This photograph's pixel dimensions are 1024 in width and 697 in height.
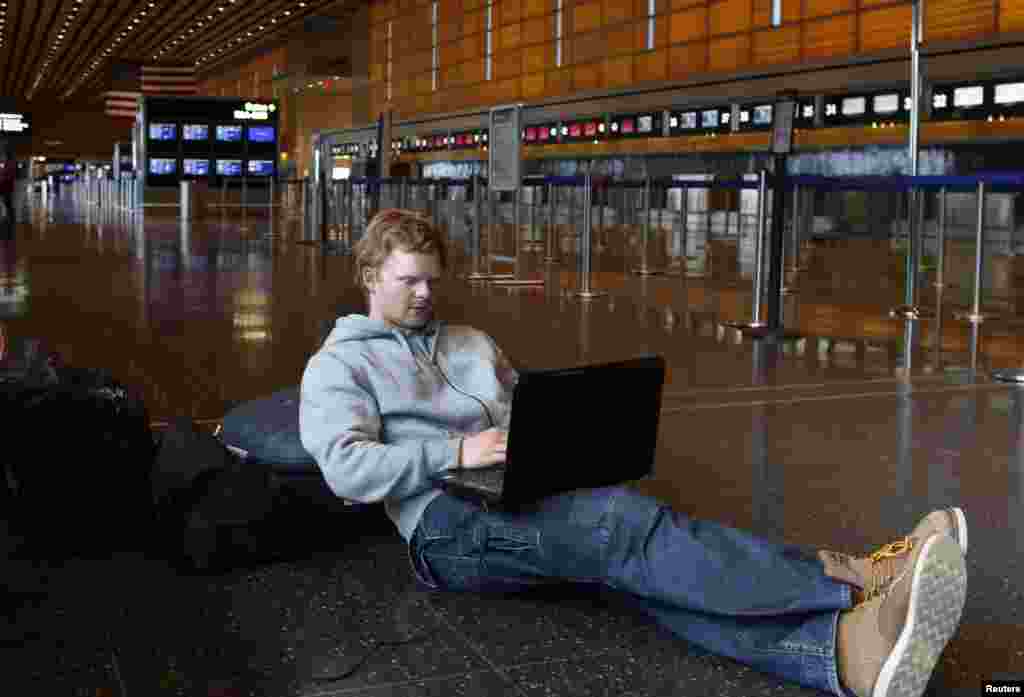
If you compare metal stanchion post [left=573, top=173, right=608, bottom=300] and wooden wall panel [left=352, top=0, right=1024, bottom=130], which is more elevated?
wooden wall panel [left=352, top=0, right=1024, bottom=130]

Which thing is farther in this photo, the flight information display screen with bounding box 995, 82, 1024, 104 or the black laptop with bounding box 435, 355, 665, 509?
the flight information display screen with bounding box 995, 82, 1024, 104

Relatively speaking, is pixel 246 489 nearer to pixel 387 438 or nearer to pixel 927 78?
pixel 387 438

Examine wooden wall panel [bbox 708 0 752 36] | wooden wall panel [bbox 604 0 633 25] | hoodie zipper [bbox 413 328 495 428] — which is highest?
wooden wall panel [bbox 604 0 633 25]

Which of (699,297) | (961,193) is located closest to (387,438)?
(699,297)

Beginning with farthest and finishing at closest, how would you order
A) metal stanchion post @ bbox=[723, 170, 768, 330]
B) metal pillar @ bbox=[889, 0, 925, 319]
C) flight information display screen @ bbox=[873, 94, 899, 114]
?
flight information display screen @ bbox=[873, 94, 899, 114] → metal pillar @ bbox=[889, 0, 925, 319] → metal stanchion post @ bbox=[723, 170, 768, 330]

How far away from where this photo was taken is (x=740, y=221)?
23047mm

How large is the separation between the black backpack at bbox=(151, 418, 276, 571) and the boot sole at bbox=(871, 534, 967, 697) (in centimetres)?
147

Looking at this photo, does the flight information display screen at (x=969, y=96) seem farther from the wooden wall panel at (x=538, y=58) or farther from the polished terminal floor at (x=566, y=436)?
the wooden wall panel at (x=538, y=58)

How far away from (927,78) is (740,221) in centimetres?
484

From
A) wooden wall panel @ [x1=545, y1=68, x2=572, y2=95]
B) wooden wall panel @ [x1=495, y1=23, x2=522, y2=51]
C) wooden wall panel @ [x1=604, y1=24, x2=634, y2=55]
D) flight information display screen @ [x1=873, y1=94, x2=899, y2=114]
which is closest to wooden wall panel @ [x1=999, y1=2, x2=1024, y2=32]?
flight information display screen @ [x1=873, y1=94, x2=899, y2=114]

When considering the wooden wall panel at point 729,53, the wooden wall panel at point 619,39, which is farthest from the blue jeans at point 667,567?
the wooden wall panel at point 619,39

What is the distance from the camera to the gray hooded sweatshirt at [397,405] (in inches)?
109

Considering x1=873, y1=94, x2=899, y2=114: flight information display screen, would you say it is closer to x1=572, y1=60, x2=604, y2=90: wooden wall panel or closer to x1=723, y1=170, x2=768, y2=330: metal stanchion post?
x1=572, y1=60, x2=604, y2=90: wooden wall panel

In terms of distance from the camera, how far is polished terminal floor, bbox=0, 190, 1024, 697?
2428mm
